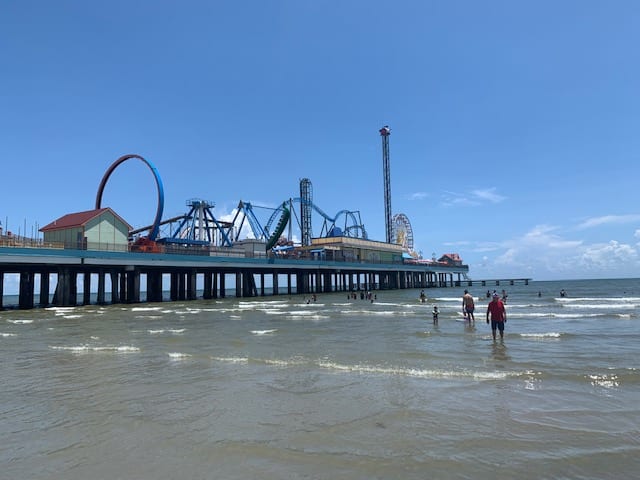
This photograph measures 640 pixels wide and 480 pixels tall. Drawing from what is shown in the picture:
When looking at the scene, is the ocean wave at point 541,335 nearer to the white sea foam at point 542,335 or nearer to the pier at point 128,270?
the white sea foam at point 542,335

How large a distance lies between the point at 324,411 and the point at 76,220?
36.9m

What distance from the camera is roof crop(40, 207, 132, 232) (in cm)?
3662

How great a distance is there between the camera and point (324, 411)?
22.3 feet

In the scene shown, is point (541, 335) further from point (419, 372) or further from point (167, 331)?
point (167, 331)

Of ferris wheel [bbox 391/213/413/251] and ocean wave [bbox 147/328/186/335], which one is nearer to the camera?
ocean wave [bbox 147/328/186/335]

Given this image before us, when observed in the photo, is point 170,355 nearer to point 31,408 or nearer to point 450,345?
point 31,408

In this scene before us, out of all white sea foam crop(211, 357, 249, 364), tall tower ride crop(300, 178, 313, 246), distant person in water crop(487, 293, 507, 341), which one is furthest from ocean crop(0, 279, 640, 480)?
tall tower ride crop(300, 178, 313, 246)

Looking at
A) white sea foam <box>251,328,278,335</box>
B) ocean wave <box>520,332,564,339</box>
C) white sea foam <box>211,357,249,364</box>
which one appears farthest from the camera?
white sea foam <box>251,328,278,335</box>

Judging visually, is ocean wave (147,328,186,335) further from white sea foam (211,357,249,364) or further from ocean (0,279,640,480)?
white sea foam (211,357,249,364)

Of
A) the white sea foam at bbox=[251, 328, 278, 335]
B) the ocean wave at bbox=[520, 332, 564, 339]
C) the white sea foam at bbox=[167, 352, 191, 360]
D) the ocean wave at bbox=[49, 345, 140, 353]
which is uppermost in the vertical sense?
the ocean wave at bbox=[49, 345, 140, 353]

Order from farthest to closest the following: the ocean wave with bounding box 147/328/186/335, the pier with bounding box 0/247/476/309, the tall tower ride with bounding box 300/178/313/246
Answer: the tall tower ride with bounding box 300/178/313/246 < the pier with bounding box 0/247/476/309 < the ocean wave with bounding box 147/328/186/335

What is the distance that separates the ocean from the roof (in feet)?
82.8

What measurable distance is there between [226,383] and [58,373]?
4223 millimetres

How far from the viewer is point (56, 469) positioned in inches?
188
